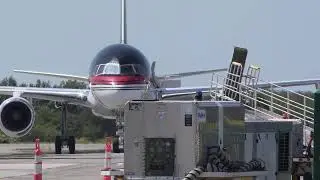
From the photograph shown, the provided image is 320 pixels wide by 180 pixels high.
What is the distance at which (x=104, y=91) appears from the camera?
30.2 meters

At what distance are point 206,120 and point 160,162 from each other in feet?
2.96

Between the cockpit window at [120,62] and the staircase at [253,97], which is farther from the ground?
the cockpit window at [120,62]

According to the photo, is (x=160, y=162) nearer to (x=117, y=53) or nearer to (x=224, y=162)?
(x=224, y=162)

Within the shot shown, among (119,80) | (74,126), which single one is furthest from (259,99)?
(74,126)

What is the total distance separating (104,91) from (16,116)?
449cm

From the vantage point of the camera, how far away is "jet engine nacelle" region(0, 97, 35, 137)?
106 feet

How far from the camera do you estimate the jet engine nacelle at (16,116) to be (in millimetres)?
32375

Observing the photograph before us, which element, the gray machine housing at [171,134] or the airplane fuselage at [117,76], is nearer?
the gray machine housing at [171,134]

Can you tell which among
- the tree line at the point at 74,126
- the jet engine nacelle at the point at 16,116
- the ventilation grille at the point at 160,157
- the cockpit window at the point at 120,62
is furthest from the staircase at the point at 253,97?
the tree line at the point at 74,126

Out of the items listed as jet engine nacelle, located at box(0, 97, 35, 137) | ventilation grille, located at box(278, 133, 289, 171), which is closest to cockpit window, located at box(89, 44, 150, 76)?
jet engine nacelle, located at box(0, 97, 35, 137)

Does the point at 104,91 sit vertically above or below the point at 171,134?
above

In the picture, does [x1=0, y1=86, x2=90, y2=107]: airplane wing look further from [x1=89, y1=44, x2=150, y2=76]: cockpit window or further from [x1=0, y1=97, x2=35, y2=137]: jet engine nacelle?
[x1=89, y1=44, x2=150, y2=76]: cockpit window

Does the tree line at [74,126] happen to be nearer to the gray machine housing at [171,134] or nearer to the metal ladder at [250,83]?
the metal ladder at [250,83]

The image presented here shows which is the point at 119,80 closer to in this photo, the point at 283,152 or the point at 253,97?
the point at 253,97
